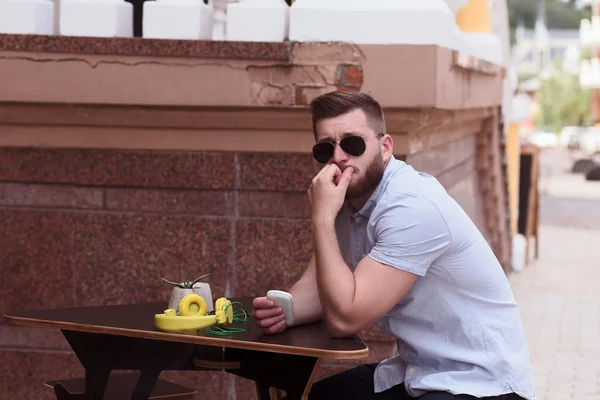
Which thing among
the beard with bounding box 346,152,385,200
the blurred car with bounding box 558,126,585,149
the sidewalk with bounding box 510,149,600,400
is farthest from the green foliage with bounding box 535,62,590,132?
the beard with bounding box 346,152,385,200

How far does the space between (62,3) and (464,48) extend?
7.65 feet

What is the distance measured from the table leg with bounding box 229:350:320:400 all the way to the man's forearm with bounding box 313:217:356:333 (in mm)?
131

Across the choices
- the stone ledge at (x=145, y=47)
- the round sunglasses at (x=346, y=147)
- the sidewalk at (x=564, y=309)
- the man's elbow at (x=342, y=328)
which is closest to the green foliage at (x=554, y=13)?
the sidewalk at (x=564, y=309)

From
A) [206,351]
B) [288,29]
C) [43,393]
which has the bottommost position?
[43,393]

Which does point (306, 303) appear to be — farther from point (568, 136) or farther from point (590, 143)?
point (568, 136)

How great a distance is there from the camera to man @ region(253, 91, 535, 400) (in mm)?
3301

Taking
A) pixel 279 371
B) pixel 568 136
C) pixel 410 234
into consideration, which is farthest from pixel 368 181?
pixel 568 136

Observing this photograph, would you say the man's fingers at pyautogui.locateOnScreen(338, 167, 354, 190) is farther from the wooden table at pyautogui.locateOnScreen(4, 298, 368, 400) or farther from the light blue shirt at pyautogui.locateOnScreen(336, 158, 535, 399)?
the wooden table at pyautogui.locateOnScreen(4, 298, 368, 400)

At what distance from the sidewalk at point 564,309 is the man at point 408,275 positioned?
2970 mm

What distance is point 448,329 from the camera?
3443 mm

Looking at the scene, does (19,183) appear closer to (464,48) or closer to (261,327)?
(261,327)

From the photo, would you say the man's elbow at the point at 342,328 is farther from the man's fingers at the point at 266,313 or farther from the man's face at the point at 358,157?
the man's face at the point at 358,157

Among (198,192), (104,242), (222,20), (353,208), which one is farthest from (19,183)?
(353,208)

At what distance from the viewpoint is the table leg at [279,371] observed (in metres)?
3.30
